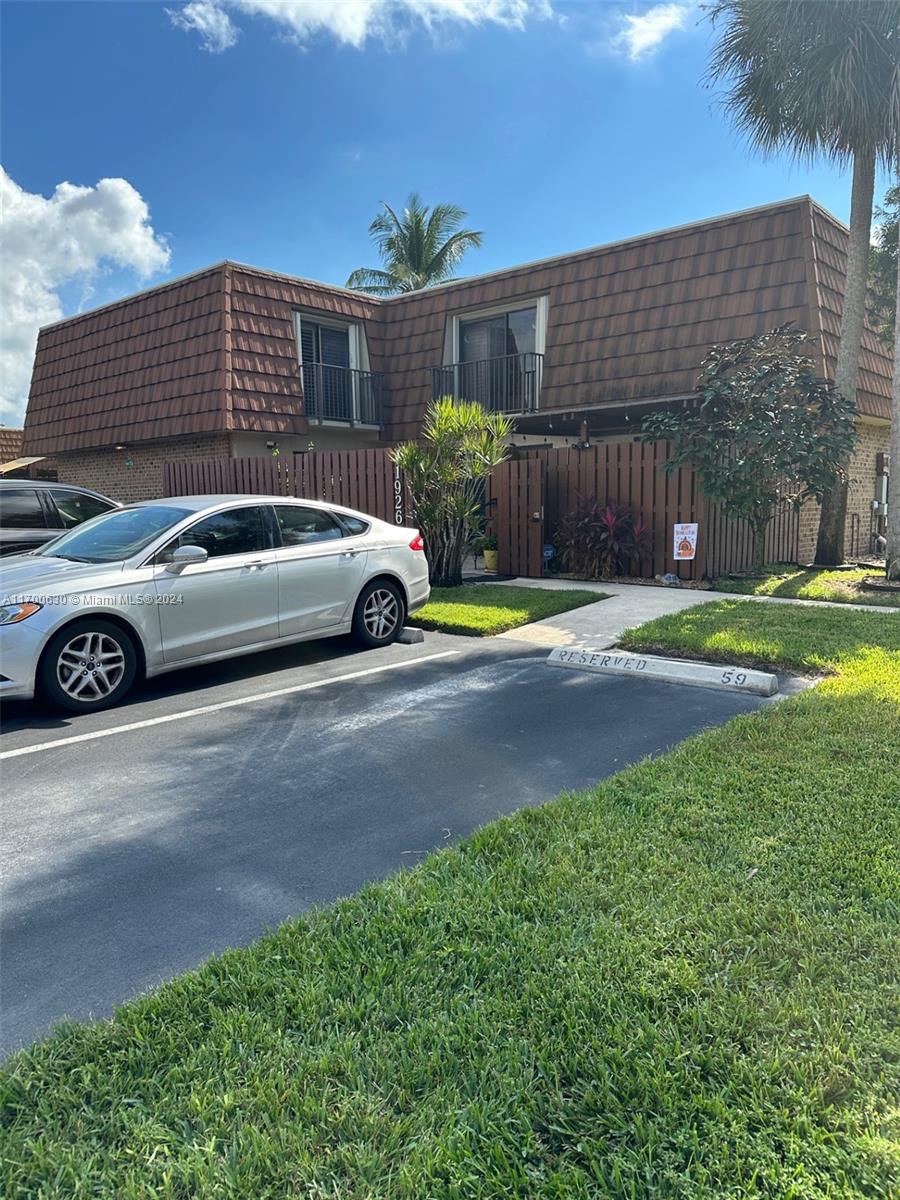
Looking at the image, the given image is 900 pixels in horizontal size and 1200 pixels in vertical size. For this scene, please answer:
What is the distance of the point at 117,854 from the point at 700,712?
143 inches

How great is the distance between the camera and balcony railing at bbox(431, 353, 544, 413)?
15.6 m

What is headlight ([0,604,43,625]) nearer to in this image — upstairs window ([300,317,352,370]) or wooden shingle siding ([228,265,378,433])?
wooden shingle siding ([228,265,378,433])

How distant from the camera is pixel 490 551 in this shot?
12.7 metres

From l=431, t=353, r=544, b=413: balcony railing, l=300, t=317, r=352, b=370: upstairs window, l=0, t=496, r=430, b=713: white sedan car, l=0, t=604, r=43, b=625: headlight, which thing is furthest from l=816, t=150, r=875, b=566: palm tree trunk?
l=0, t=604, r=43, b=625: headlight

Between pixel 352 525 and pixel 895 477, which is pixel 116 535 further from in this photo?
pixel 895 477

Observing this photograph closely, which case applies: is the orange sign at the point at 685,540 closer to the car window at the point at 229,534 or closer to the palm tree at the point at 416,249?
the car window at the point at 229,534

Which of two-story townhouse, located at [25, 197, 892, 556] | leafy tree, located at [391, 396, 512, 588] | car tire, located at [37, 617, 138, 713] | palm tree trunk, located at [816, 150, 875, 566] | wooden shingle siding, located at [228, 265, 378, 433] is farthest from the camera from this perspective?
wooden shingle siding, located at [228, 265, 378, 433]

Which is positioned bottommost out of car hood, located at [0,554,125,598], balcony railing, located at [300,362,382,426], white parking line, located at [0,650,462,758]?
white parking line, located at [0,650,462,758]

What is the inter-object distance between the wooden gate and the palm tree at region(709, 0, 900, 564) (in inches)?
166

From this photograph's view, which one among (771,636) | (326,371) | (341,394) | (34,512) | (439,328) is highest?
(439,328)

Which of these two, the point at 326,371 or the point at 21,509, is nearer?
the point at 21,509

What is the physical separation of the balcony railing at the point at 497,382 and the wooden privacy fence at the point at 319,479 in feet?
14.6

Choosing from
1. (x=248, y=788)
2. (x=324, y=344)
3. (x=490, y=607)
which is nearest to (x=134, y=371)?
(x=324, y=344)

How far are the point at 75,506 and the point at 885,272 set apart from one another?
50.0 ft
